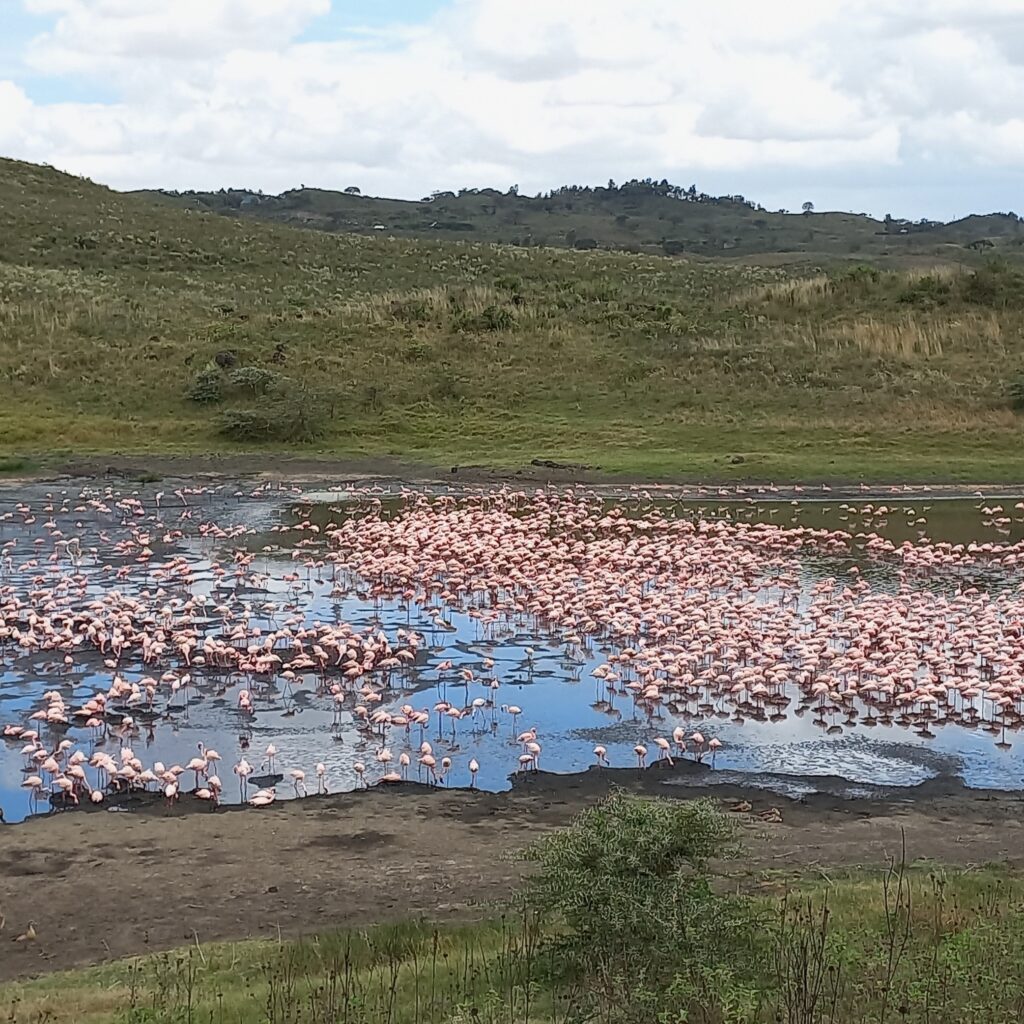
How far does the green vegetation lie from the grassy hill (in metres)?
23.2

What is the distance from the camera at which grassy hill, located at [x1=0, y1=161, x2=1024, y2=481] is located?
34062 millimetres

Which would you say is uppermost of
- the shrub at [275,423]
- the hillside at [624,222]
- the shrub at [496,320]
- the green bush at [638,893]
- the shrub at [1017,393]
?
the hillside at [624,222]

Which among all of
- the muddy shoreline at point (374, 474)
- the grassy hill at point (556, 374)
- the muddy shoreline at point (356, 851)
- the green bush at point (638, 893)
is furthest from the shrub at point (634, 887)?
the grassy hill at point (556, 374)

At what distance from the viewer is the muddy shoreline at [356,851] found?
944 cm

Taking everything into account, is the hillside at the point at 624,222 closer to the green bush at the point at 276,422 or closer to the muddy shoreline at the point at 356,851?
the green bush at the point at 276,422

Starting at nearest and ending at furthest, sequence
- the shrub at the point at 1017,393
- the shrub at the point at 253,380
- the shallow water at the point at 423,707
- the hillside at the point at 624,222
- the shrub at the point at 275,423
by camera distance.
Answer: the shallow water at the point at 423,707 < the shrub at the point at 275,423 < the shrub at the point at 1017,393 < the shrub at the point at 253,380 < the hillside at the point at 624,222

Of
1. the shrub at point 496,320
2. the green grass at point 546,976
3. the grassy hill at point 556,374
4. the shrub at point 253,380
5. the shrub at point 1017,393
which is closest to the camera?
the green grass at point 546,976

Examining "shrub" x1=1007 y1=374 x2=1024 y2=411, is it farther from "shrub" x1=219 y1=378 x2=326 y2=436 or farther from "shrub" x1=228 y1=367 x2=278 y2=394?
"shrub" x1=228 y1=367 x2=278 y2=394

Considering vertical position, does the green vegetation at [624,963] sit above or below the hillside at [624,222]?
below

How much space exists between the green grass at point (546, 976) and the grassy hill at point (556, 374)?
75.9 ft

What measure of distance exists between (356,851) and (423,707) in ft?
13.1

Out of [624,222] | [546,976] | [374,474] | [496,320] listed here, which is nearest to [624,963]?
[546,976]

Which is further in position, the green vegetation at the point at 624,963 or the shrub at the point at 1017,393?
the shrub at the point at 1017,393

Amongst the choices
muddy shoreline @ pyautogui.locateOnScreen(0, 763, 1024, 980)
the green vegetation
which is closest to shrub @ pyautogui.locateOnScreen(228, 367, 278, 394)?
muddy shoreline @ pyautogui.locateOnScreen(0, 763, 1024, 980)
